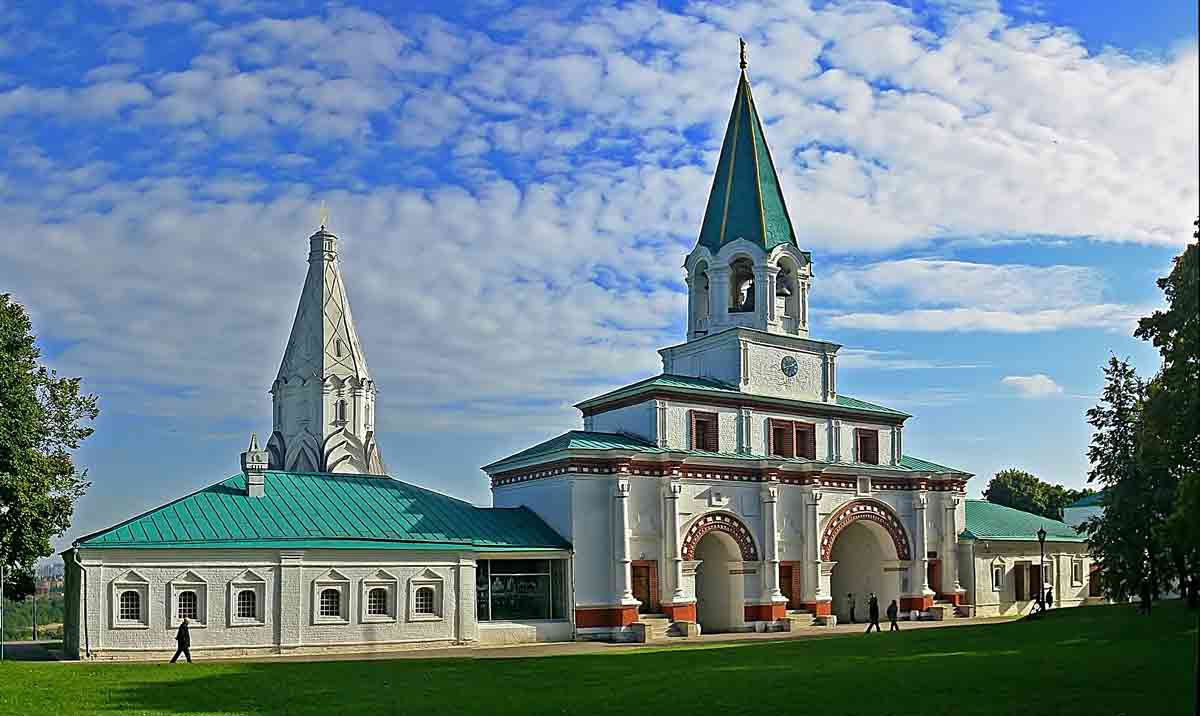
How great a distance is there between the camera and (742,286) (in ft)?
159

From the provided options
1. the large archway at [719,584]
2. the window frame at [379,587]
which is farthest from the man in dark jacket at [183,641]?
the large archway at [719,584]

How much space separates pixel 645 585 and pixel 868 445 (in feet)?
42.4

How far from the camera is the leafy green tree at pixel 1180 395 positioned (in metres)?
15.6

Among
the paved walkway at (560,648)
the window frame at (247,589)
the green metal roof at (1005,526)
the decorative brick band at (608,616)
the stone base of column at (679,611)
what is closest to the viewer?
the paved walkway at (560,648)

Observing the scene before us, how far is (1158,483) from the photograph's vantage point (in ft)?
108

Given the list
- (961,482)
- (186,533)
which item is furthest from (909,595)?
(186,533)

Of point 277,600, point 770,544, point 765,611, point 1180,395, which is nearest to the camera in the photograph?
point 1180,395

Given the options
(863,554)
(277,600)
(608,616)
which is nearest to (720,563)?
(608,616)

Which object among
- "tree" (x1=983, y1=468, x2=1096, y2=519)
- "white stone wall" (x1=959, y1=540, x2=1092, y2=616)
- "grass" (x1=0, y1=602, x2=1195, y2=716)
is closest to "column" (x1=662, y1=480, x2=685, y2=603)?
"grass" (x1=0, y1=602, x2=1195, y2=716)

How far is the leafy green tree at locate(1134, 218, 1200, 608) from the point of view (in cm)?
1556

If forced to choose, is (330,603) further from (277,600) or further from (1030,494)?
(1030,494)

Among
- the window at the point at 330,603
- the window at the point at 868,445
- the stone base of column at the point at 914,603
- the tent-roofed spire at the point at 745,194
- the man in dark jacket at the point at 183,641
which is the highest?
the tent-roofed spire at the point at 745,194

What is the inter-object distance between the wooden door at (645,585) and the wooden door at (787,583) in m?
5.92

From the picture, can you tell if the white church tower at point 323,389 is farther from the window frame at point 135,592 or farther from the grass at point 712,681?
the grass at point 712,681
